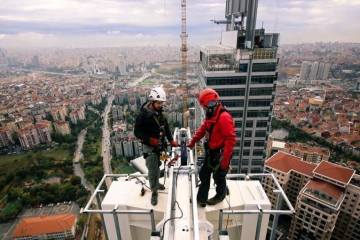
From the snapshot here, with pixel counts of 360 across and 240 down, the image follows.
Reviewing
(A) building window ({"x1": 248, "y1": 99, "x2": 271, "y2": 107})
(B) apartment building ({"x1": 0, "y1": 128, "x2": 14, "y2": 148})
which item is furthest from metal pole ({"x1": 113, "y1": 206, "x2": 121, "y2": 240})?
(B) apartment building ({"x1": 0, "y1": 128, "x2": 14, "y2": 148})

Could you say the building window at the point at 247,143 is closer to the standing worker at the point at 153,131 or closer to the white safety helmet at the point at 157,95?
the standing worker at the point at 153,131

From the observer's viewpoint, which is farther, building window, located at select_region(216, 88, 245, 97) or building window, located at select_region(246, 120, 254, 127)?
building window, located at select_region(246, 120, 254, 127)

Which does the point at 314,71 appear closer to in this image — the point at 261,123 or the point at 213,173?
the point at 261,123

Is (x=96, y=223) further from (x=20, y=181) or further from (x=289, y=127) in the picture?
(x=289, y=127)

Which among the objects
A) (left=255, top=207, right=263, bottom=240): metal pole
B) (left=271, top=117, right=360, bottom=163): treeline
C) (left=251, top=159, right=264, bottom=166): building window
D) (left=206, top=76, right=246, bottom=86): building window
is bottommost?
(left=271, top=117, right=360, bottom=163): treeline

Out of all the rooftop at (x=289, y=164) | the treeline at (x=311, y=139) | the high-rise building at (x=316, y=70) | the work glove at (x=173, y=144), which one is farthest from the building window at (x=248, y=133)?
the high-rise building at (x=316, y=70)

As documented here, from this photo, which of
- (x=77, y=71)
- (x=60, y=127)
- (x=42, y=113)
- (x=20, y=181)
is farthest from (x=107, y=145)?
(x=77, y=71)

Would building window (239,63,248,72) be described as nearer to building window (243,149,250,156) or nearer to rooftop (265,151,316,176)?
building window (243,149,250,156)

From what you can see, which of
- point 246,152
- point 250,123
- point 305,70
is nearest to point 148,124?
point 250,123
